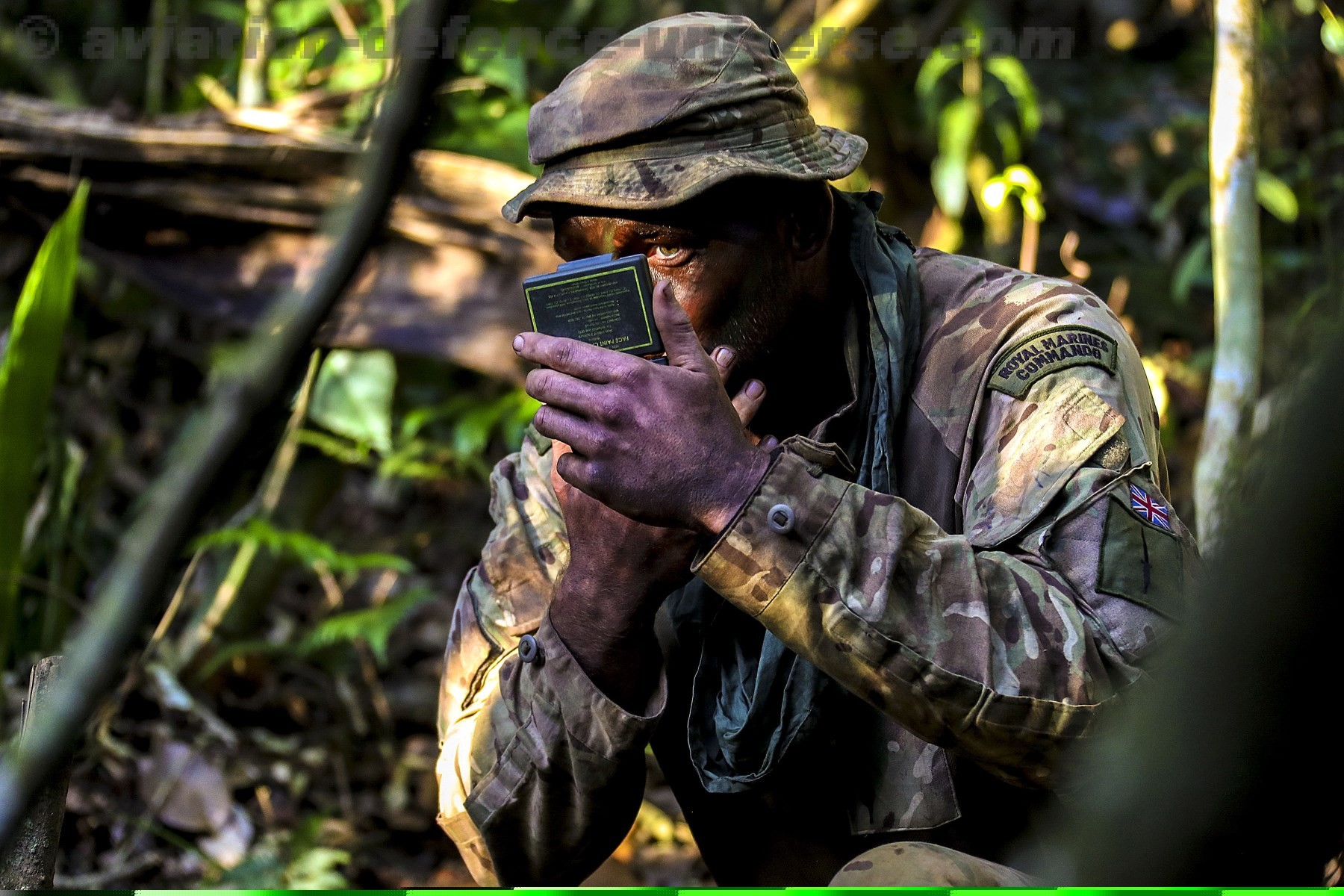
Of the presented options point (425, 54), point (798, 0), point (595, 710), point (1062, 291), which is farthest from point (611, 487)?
point (798, 0)

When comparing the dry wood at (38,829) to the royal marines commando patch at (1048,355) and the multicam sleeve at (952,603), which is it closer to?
the multicam sleeve at (952,603)

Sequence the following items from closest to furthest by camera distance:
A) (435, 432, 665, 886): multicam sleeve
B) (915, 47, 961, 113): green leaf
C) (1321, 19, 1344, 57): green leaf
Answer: (435, 432, 665, 886): multicam sleeve, (1321, 19, 1344, 57): green leaf, (915, 47, 961, 113): green leaf

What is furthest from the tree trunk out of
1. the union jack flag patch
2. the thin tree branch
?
the thin tree branch

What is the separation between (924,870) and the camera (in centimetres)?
184

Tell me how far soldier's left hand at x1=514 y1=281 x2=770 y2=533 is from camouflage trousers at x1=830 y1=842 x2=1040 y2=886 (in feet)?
1.72

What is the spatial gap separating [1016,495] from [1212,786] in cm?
160

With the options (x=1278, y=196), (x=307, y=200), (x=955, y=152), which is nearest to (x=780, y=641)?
(x=307, y=200)

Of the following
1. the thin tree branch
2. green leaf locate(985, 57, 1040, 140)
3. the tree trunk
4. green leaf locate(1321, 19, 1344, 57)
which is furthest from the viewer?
green leaf locate(985, 57, 1040, 140)

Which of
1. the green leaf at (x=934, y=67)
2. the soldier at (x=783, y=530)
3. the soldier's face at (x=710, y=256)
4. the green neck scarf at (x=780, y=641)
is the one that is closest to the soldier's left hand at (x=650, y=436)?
the soldier at (x=783, y=530)

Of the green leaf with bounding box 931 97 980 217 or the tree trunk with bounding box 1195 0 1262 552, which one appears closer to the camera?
the tree trunk with bounding box 1195 0 1262 552

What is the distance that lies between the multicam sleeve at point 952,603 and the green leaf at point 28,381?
2.09 m

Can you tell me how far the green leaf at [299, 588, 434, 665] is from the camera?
4066mm

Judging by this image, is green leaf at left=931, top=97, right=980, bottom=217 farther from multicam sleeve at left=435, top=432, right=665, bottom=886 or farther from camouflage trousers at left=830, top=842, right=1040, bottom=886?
camouflage trousers at left=830, top=842, right=1040, bottom=886

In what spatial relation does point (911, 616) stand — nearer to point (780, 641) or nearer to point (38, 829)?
point (780, 641)
